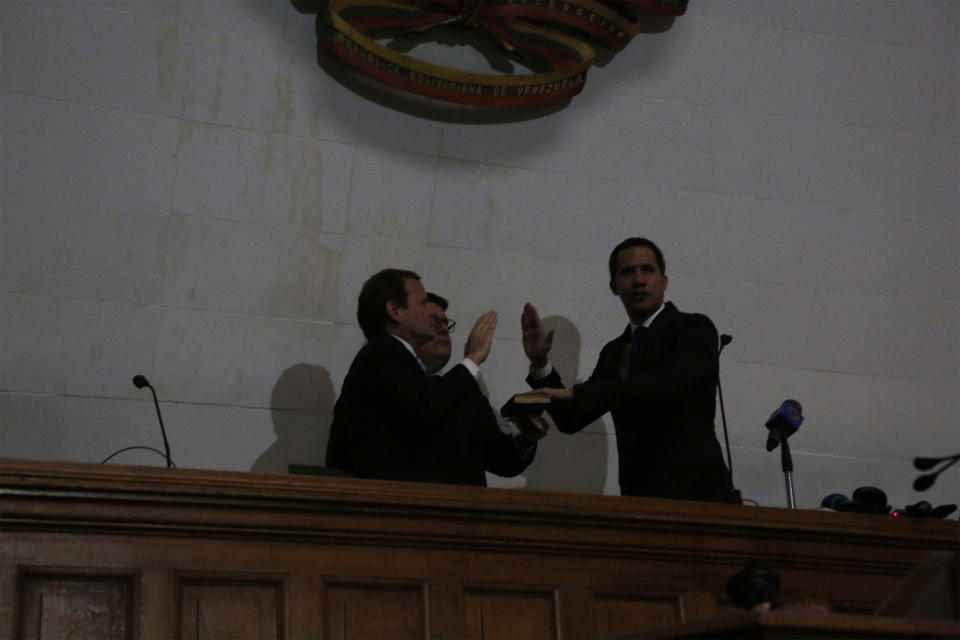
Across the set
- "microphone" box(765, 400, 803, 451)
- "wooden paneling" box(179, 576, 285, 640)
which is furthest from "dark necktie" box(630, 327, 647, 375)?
"wooden paneling" box(179, 576, 285, 640)

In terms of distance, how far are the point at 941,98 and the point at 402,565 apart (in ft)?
12.2

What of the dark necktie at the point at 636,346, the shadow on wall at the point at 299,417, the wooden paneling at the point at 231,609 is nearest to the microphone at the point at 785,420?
the dark necktie at the point at 636,346

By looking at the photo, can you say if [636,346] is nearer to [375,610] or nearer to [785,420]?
[785,420]

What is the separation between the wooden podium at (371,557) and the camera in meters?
2.91

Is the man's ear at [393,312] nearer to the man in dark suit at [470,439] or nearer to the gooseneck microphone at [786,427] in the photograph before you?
the man in dark suit at [470,439]

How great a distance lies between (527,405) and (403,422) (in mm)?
378

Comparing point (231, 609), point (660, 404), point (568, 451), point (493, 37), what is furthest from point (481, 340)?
point (493, 37)

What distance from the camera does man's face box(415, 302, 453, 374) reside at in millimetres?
4109

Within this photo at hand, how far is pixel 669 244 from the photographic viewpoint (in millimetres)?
5309

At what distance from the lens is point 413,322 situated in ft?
13.4

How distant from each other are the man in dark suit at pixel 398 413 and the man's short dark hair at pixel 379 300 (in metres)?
0.13

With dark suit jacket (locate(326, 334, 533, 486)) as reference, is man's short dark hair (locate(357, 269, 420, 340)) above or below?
above

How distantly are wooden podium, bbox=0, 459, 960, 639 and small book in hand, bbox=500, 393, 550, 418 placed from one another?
0.43 meters

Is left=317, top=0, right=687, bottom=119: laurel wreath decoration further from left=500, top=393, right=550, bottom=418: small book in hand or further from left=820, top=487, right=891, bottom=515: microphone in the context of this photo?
left=820, top=487, right=891, bottom=515: microphone
